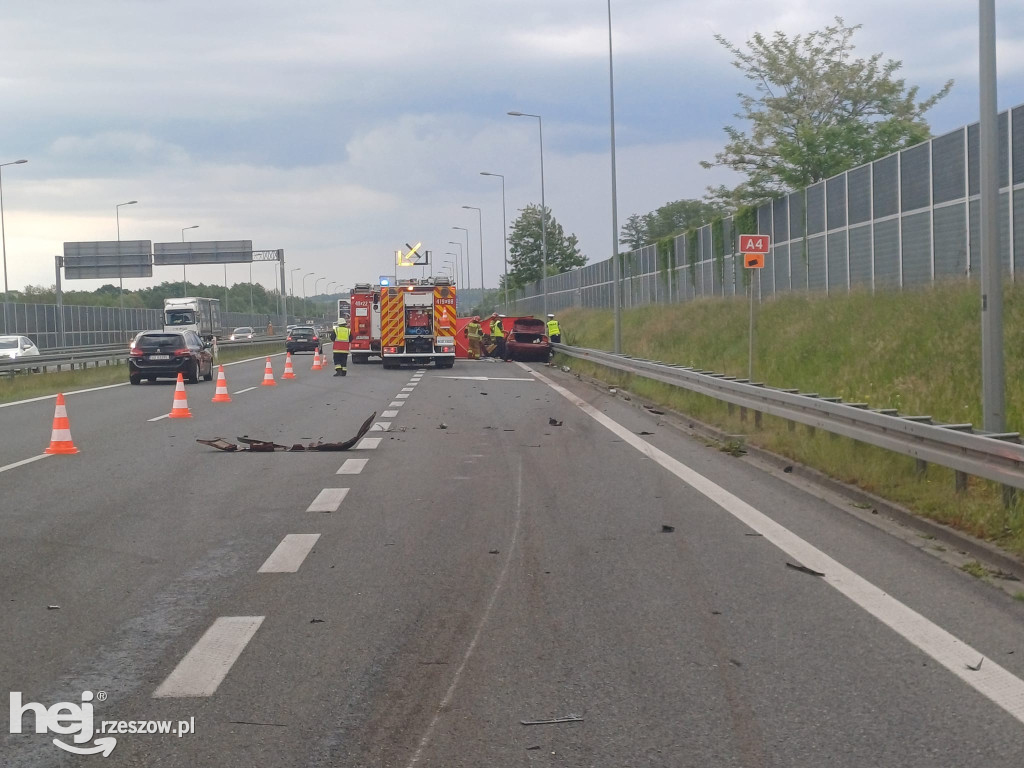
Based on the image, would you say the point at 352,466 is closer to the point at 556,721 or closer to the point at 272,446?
the point at 272,446

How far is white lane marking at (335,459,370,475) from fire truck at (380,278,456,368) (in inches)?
1083

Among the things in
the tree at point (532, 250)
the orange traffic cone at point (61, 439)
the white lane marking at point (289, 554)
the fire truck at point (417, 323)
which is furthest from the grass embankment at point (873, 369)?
the tree at point (532, 250)

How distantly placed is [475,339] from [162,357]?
2012 centimetres

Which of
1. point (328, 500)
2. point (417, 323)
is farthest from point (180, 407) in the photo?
point (417, 323)

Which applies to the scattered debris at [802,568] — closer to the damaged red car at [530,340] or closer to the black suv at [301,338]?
the damaged red car at [530,340]

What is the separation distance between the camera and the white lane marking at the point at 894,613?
5.36 metres

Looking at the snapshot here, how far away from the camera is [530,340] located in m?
45.7

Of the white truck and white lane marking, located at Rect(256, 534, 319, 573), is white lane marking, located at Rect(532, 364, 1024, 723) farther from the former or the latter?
the white truck

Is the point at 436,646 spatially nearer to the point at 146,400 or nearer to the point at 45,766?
the point at 45,766

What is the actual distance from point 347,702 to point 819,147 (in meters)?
50.5

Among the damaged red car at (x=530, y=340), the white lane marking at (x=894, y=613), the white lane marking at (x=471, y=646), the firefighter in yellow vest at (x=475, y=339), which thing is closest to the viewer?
the white lane marking at (x=471, y=646)

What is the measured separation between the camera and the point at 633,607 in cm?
690

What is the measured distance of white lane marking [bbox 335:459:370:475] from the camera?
13203mm

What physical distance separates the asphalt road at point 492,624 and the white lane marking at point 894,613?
0.03 metres
